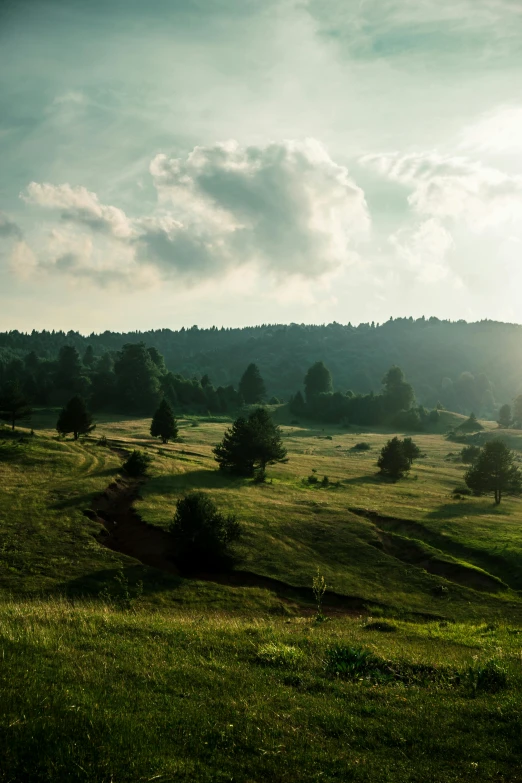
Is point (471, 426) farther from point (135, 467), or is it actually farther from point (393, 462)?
point (135, 467)

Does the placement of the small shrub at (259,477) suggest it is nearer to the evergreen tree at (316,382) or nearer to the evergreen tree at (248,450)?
the evergreen tree at (248,450)

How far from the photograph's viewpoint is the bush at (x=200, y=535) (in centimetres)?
3547

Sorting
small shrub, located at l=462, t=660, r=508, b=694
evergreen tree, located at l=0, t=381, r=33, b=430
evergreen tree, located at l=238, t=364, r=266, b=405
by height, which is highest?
evergreen tree, located at l=238, t=364, r=266, b=405

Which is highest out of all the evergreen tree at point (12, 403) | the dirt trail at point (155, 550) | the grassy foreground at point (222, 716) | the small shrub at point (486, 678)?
the evergreen tree at point (12, 403)

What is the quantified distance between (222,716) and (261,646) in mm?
5241

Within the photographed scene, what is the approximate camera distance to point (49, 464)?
2282 inches

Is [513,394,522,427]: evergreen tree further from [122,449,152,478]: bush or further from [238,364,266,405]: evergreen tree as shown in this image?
[122,449,152,478]: bush

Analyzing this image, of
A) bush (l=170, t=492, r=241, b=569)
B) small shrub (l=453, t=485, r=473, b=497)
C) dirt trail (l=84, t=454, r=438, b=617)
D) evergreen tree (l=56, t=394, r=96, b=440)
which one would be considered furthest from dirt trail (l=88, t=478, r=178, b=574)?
small shrub (l=453, t=485, r=473, b=497)

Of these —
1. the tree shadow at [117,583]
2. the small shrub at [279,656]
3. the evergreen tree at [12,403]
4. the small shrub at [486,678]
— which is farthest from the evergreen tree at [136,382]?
the small shrub at [486,678]

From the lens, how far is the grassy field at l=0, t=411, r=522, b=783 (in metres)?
8.62

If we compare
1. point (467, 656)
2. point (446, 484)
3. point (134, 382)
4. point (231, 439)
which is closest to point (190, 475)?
point (231, 439)

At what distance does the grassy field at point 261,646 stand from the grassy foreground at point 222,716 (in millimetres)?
40

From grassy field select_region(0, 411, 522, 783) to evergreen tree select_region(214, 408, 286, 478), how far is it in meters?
16.3

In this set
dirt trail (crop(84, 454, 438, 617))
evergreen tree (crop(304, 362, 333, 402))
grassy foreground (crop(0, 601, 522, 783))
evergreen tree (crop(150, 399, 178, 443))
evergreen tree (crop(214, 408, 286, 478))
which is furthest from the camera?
evergreen tree (crop(304, 362, 333, 402))
